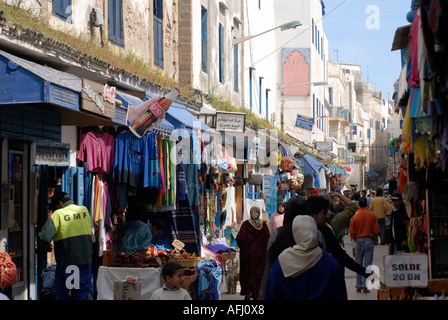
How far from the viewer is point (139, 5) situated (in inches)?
568

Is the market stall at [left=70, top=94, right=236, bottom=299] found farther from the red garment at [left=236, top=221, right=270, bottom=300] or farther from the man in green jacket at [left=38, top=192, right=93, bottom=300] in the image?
the red garment at [left=236, top=221, right=270, bottom=300]

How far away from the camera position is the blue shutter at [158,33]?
51.1 ft

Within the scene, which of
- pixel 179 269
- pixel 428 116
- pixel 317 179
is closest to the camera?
pixel 428 116

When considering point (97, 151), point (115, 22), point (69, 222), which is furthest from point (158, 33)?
point (69, 222)

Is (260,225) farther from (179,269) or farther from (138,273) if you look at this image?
(179,269)

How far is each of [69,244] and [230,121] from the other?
813 centimetres

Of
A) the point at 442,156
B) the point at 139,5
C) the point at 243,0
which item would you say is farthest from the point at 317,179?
the point at 442,156

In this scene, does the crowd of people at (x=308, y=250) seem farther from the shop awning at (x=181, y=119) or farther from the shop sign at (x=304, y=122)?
the shop sign at (x=304, y=122)

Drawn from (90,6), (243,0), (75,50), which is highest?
(243,0)

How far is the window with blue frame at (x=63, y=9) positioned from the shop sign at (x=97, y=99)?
1686 millimetres

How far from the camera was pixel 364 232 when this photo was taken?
1277 cm

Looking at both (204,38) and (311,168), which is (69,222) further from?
(311,168)

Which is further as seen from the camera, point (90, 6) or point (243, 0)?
point (243, 0)

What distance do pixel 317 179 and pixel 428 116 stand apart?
28070mm
